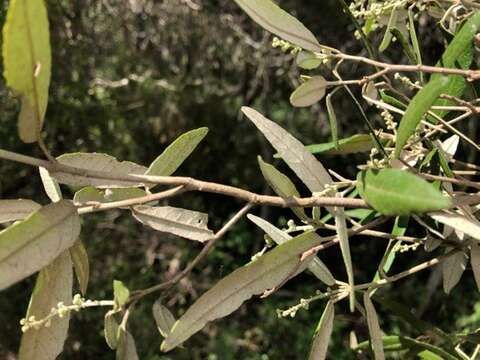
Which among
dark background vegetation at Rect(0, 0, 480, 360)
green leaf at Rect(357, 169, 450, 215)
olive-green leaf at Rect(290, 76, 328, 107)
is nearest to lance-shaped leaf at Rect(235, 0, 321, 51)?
olive-green leaf at Rect(290, 76, 328, 107)

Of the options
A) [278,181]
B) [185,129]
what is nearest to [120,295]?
[278,181]

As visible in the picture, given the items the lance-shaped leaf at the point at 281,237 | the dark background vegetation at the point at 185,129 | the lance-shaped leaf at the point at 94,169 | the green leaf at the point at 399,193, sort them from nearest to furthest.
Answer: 1. the green leaf at the point at 399,193
2. the lance-shaped leaf at the point at 94,169
3. the lance-shaped leaf at the point at 281,237
4. the dark background vegetation at the point at 185,129

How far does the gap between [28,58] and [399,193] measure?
0.26 meters

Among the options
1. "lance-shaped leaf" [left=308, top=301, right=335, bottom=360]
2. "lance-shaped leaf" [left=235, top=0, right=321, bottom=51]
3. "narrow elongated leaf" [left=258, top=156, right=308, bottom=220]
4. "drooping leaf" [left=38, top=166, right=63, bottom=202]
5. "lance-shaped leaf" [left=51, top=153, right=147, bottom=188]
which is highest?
"lance-shaped leaf" [left=235, top=0, right=321, bottom=51]

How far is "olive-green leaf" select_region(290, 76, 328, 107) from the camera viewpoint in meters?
0.68

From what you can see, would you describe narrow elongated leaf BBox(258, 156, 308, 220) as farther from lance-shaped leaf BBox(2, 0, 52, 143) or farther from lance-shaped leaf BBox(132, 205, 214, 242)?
lance-shaped leaf BBox(2, 0, 52, 143)

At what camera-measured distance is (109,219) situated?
241cm

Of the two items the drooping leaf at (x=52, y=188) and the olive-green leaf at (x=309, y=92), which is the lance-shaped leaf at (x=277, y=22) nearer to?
the olive-green leaf at (x=309, y=92)

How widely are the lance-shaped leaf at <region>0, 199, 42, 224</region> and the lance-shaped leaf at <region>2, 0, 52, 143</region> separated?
0.22ft

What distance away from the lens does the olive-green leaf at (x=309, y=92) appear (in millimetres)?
678

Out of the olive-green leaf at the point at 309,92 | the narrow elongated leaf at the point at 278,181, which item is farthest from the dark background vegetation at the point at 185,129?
the narrow elongated leaf at the point at 278,181

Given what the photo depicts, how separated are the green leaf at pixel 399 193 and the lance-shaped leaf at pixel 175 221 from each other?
0.15 metres

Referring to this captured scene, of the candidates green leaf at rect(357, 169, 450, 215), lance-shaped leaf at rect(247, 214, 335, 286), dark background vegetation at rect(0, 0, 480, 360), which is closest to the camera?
green leaf at rect(357, 169, 450, 215)

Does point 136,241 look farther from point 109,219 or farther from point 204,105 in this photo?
point 204,105
